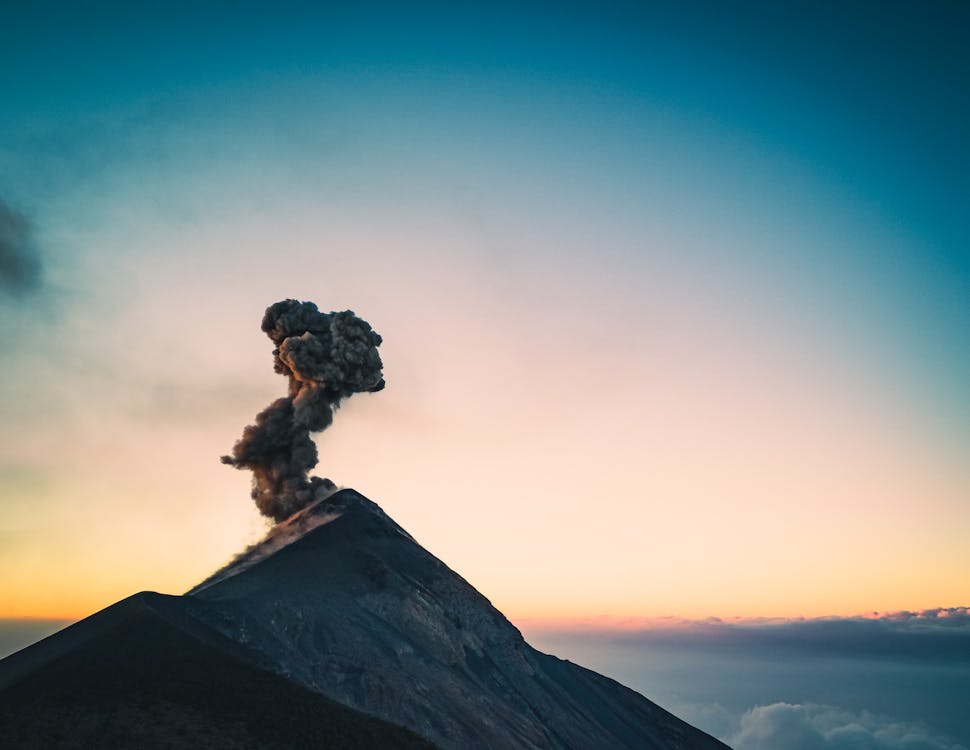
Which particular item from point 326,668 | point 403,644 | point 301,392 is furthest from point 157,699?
point 301,392

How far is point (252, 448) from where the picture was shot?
326 ft

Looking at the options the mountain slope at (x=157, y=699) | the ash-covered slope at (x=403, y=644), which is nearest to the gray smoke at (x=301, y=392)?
the ash-covered slope at (x=403, y=644)

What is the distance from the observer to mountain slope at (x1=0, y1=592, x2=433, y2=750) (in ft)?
147

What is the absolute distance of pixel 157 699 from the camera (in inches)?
1898

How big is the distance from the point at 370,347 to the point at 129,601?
45.7 meters

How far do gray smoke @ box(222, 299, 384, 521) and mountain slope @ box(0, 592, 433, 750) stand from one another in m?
39.1

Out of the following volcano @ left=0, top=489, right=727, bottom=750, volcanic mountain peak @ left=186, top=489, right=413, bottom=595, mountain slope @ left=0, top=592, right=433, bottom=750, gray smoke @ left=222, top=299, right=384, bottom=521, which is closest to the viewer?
mountain slope @ left=0, top=592, right=433, bottom=750

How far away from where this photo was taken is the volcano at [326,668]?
4766cm

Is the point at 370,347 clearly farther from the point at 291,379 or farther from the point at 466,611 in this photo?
the point at 466,611

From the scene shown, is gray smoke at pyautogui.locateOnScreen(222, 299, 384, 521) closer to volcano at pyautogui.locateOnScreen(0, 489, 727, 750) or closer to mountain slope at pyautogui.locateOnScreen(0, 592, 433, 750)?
Result: volcano at pyautogui.locateOnScreen(0, 489, 727, 750)

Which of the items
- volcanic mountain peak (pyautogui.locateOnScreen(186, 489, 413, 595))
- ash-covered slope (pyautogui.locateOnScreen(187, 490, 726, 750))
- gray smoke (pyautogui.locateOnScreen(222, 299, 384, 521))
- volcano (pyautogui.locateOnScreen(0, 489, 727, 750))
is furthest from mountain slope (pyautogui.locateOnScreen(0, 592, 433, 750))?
gray smoke (pyautogui.locateOnScreen(222, 299, 384, 521))

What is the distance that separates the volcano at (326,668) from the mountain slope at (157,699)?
128 mm

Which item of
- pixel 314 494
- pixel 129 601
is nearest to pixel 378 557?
pixel 314 494

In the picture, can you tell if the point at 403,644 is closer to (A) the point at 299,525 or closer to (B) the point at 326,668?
(B) the point at 326,668
